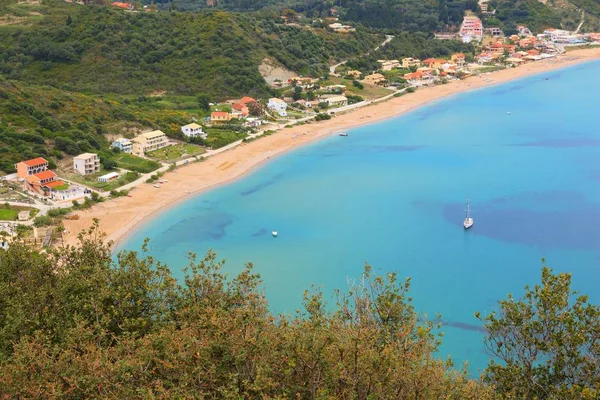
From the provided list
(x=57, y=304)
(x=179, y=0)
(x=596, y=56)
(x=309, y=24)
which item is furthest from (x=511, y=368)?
(x=179, y=0)

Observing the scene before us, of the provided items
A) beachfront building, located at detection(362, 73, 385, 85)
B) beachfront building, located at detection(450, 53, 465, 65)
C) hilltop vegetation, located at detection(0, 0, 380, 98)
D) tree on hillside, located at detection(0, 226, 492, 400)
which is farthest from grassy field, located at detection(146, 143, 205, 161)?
beachfront building, located at detection(450, 53, 465, 65)

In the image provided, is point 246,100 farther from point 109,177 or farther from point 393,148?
point 109,177

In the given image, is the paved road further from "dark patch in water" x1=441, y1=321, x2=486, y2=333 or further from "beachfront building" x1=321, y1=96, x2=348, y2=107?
"dark patch in water" x1=441, y1=321, x2=486, y2=333

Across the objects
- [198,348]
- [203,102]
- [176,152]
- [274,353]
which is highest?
[274,353]

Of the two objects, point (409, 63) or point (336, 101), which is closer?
point (336, 101)

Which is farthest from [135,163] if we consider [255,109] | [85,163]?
[255,109]

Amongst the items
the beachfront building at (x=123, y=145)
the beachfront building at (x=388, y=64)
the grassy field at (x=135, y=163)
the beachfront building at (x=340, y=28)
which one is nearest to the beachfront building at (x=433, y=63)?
the beachfront building at (x=388, y=64)

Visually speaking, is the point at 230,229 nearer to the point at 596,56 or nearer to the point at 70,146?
the point at 70,146
